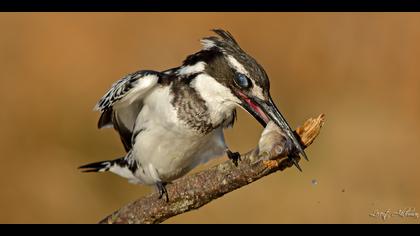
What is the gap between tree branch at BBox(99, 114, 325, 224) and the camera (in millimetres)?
2744

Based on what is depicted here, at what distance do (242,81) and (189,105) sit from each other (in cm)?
30

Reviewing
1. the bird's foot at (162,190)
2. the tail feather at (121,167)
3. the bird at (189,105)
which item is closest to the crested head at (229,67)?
the bird at (189,105)

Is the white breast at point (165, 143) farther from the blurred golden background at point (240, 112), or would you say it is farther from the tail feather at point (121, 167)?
the blurred golden background at point (240, 112)

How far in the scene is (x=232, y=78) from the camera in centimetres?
319

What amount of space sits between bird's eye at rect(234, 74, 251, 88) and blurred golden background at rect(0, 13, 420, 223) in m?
1.88

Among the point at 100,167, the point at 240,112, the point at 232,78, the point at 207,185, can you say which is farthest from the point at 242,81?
the point at 240,112

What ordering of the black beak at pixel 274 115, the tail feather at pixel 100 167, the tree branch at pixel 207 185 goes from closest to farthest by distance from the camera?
the tree branch at pixel 207 185 → the black beak at pixel 274 115 → the tail feather at pixel 100 167

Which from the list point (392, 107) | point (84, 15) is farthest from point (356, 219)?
point (84, 15)

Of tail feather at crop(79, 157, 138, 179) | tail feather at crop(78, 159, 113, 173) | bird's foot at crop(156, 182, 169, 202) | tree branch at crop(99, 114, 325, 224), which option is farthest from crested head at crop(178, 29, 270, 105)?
tail feather at crop(78, 159, 113, 173)

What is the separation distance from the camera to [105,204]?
5.28 m

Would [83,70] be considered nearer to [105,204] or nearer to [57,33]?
[57,33]

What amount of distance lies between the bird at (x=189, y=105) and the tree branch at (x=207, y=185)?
7cm

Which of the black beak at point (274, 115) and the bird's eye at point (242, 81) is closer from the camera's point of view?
the black beak at point (274, 115)

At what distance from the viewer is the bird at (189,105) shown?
10.3ft
